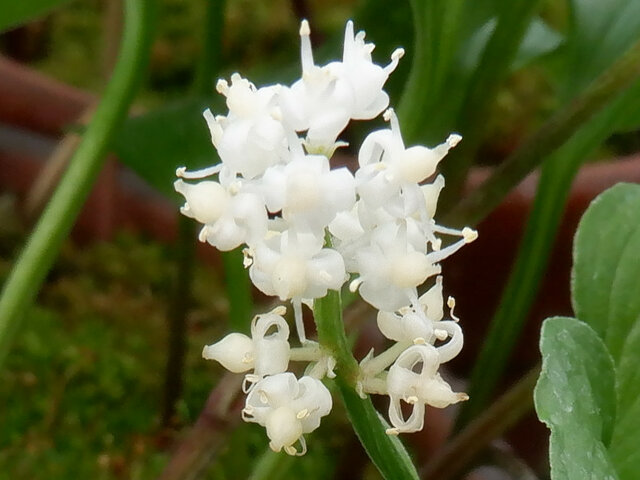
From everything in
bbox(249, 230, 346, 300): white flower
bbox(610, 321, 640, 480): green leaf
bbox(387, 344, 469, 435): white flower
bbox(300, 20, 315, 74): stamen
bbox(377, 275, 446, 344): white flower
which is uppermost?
bbox(300, 20, 315, 74): stamen

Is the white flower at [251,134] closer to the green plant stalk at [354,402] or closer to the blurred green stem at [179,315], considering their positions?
the green plant stalk at [354,402]

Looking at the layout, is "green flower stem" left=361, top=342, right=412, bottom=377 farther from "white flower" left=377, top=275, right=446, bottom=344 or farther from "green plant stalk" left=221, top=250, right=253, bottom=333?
"green plant stalk" left=221, top=250, right=253, bottom=333

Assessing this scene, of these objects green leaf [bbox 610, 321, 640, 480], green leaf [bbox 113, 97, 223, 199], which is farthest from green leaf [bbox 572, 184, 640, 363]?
green leaf [bbox 113, 97, 223, 199]

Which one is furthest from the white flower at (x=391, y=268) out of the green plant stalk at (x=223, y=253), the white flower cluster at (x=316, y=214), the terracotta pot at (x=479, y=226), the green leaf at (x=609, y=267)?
the terracotta pot at (x=479, y=226)

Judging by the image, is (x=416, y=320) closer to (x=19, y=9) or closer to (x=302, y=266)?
(x=302, y=266)

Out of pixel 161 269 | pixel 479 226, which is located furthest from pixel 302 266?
pixel 161 269

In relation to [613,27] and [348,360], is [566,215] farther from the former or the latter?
[348,360]
